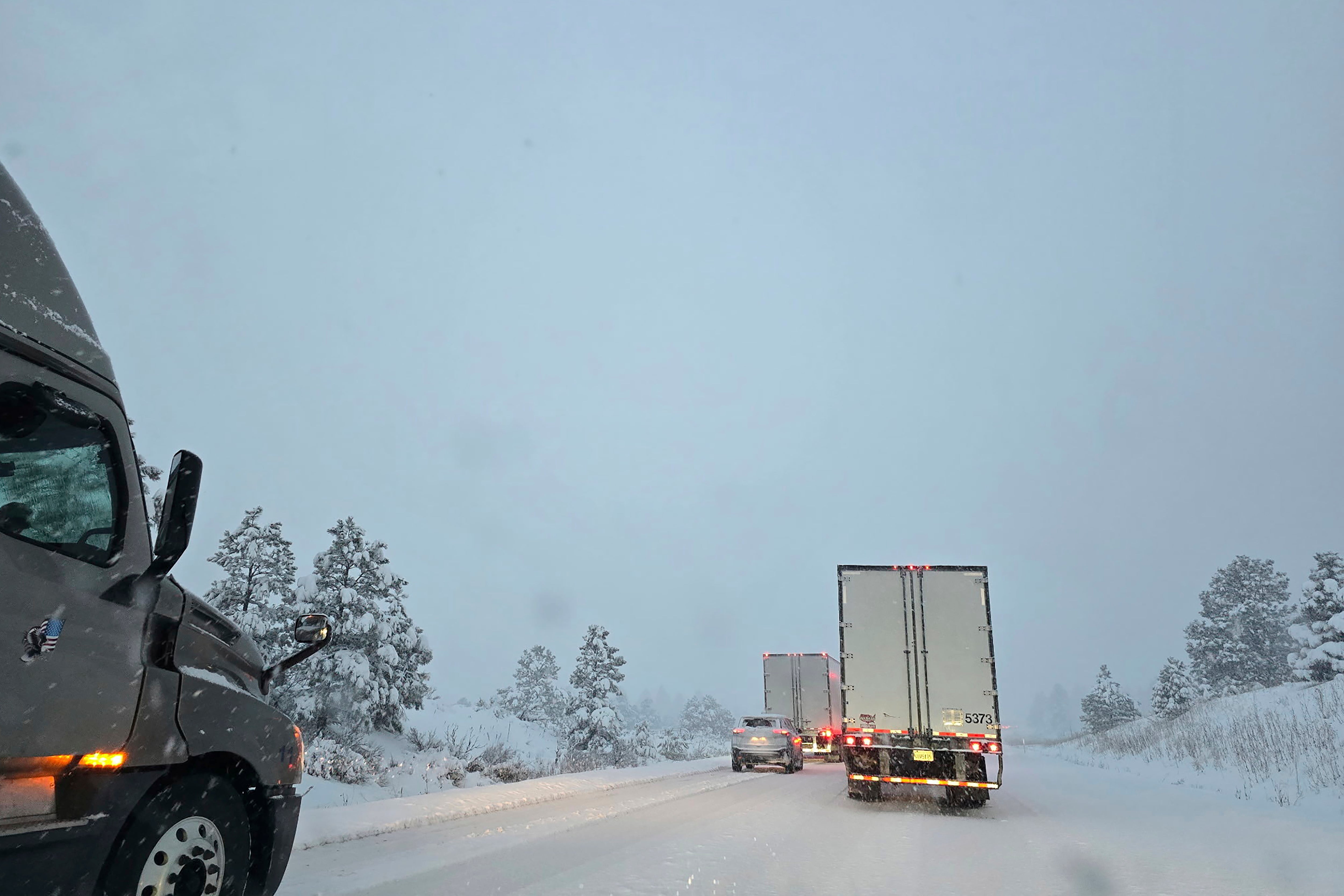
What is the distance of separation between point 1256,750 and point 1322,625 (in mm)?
30646

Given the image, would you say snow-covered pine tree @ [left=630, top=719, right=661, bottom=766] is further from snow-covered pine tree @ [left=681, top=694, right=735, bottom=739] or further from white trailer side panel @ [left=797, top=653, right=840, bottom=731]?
snow-covered pine tree @ [left=681, top=694, right=735, bottom=739]

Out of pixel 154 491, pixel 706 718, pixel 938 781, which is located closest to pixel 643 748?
pixel 938 781

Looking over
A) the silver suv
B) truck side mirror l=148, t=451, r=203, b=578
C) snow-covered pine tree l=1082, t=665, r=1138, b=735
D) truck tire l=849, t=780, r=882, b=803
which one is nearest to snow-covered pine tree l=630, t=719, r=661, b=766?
the silver suv

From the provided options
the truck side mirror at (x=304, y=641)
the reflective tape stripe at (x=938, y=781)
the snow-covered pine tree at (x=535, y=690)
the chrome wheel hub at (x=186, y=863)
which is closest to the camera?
the chrome wheel hub at (x=186, y=863)

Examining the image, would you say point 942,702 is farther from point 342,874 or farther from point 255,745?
point 255,745

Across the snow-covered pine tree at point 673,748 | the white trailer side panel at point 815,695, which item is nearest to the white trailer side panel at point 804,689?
the white trailer side panel at point 815,695

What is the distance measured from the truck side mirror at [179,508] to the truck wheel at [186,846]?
1182mm

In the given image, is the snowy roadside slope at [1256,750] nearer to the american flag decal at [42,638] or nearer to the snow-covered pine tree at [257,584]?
the american flag decal at [42,638]

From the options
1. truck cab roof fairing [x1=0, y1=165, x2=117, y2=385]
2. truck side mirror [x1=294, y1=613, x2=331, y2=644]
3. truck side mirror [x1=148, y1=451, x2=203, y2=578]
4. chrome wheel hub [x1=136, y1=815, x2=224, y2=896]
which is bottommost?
chrome wheel hub [x1=136, y1=815, x2=224, y2=896]

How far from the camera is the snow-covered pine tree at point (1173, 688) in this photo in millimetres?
62281

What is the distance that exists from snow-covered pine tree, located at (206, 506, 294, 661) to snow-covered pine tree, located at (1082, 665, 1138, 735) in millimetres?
72640

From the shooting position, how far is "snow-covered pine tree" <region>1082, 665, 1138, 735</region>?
245ft

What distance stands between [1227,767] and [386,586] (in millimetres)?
20087

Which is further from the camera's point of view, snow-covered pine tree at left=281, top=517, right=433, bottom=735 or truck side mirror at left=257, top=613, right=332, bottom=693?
snow-covered pine tree at left=281, top=517, right=433, bottom=735
